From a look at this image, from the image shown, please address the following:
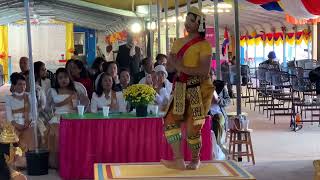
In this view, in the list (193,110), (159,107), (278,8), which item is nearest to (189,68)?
(193,110)

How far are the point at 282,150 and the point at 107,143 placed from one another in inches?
114

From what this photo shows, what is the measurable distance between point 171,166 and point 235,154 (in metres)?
2.05

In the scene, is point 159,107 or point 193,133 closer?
point 193,133

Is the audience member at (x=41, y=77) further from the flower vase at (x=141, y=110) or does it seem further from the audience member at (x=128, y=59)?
the audience member at (x=128, y=59)

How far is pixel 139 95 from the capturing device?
20.9 ft

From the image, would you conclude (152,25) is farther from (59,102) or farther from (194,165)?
(194,165)

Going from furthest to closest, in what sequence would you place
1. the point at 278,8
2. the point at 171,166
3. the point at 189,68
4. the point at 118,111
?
the point at 278,8 → the point at 118,111 → the point at 171,166 → the point at 189,68

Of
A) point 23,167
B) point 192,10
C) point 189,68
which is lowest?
point 23,167

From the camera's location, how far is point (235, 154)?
7230 mm

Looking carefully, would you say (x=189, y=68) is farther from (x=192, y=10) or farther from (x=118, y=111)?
(x=118, y=111)

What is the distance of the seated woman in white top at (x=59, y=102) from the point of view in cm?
702

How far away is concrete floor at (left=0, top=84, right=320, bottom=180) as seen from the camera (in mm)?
6645

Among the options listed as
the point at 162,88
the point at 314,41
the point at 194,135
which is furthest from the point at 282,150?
the point at 314,41

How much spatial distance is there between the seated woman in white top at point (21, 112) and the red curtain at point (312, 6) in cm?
367
